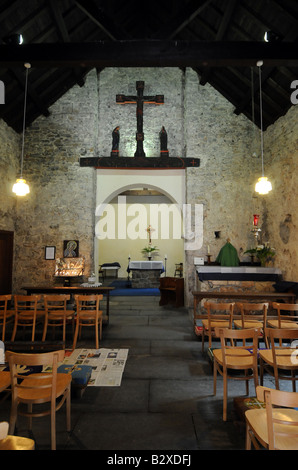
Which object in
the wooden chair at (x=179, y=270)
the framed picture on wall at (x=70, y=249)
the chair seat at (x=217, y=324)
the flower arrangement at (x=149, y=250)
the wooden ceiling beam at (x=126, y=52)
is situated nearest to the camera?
the chair seat at (x=217, y=324)

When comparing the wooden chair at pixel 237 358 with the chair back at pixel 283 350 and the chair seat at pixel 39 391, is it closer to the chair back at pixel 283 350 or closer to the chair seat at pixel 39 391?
the chair back at pixel 283 350

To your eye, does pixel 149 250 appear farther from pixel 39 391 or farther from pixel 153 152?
pixel 39 391

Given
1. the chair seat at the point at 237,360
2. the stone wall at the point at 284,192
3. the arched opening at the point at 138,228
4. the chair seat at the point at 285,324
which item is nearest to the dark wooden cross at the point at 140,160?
the stone wall at the point at 284,192

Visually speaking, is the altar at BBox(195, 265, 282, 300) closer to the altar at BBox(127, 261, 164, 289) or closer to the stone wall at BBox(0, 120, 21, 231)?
the altar at BBox(127, 261, 164, 289)

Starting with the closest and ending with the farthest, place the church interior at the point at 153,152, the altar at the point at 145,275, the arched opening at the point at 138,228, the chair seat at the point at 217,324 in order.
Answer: the chair seat at the point at 217,324 → the church interior at the point at 153,152 → the altar at the point at 145,275 → the arched opening at the point at 138,228

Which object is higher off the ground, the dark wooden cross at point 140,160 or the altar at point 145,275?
the dark wooden cross at point 140,160

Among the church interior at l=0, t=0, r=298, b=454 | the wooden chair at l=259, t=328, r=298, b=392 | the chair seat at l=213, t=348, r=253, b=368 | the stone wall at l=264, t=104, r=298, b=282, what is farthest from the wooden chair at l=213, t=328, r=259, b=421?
the stone wall at l=264, t=104, r=298, b=282

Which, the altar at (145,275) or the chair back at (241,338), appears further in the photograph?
the altar at (145,275)

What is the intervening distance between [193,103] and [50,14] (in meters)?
4.28

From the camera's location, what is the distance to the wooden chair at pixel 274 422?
156 cm

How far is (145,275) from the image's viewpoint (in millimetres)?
10727

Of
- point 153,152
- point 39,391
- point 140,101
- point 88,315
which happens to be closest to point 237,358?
point 39,391

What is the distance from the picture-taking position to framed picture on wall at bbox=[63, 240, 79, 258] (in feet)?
27.1

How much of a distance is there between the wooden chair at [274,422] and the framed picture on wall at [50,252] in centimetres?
716
